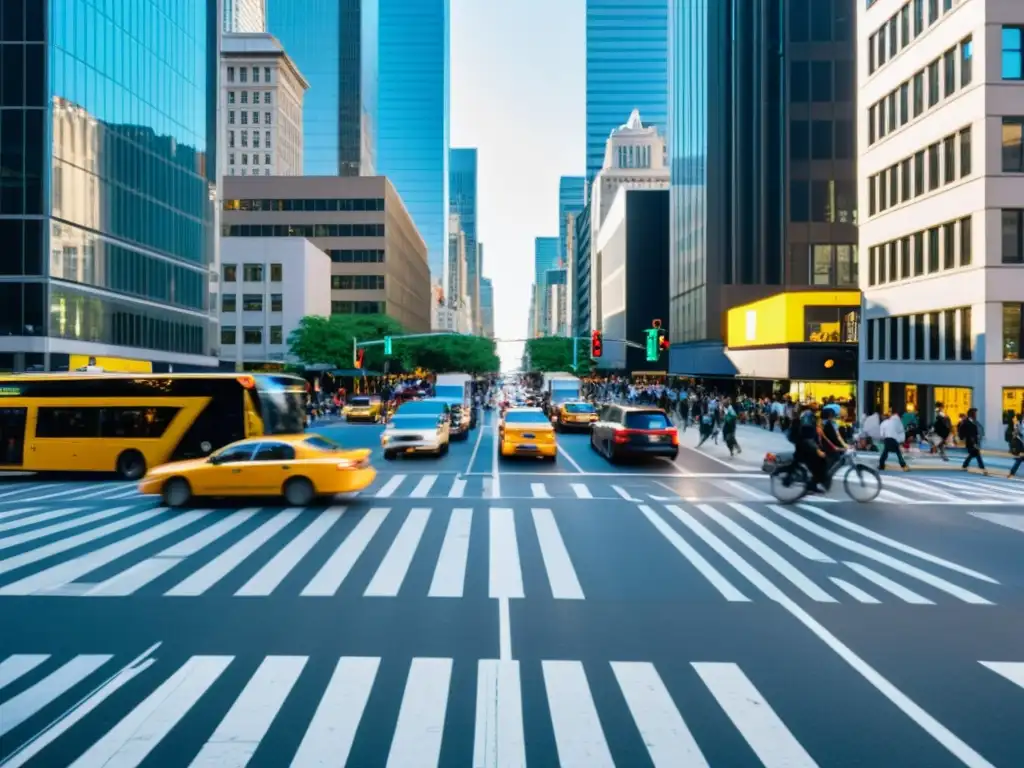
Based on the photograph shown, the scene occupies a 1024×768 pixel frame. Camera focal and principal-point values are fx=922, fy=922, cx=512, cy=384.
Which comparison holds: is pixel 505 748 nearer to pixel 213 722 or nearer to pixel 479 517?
pixel 213 722

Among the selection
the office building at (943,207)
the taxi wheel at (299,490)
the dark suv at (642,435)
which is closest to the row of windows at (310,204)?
the office building at (943,207)

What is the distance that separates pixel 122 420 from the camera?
24875 mm

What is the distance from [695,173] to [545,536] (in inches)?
2947

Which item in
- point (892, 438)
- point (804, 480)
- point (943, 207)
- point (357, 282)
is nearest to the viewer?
point (804, 480)

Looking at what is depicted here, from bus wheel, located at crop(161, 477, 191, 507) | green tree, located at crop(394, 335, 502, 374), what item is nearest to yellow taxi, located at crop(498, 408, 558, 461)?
bus wheel, located at crop(161, 477, 191, 507)

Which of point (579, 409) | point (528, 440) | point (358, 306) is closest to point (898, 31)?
point (579, 409)

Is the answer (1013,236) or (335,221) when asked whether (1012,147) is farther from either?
(335,221)

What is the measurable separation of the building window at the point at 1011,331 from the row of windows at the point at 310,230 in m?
88.3

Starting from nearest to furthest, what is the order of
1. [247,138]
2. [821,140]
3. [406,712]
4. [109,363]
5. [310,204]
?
[406,712], [109,363], [821,140], [310,204], [247,138]

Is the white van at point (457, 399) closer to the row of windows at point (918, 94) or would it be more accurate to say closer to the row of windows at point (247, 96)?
the row of windows at point (918, 94)

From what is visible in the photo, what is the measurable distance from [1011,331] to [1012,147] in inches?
264

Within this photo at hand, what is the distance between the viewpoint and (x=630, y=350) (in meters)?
124

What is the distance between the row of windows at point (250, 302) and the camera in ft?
307

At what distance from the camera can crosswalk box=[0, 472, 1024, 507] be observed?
19.4 m
